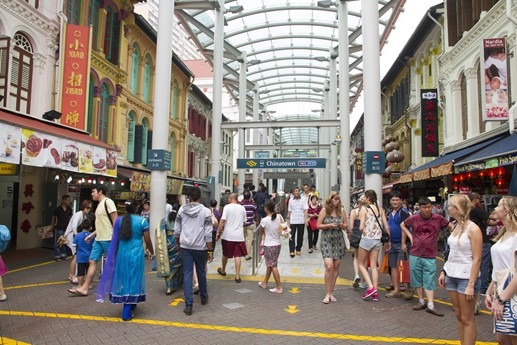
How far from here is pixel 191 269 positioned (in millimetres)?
5629

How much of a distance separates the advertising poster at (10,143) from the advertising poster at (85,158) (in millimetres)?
2102

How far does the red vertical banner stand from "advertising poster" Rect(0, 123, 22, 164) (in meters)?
4.80

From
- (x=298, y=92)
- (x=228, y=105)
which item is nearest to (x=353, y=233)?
(x=298, y=92)

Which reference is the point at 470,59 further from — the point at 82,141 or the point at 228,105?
the point at 228,105

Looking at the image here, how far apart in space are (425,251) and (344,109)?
10.8 metres

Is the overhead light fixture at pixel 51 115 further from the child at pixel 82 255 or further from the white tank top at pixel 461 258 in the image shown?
the white tank top at pixel 461 258

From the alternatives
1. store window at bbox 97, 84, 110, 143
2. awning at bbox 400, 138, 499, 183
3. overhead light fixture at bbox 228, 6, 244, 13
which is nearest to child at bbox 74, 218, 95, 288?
awning at bbox 400, 138, 499, 183

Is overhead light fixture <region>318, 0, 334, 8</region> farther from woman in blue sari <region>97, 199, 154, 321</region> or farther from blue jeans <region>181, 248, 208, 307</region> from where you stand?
woman in blue sari <region>97, 199, 154, 321</region>

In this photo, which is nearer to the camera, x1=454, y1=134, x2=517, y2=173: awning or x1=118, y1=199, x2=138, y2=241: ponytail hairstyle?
x1=118, y1=199, x2=138, y2=241: ponytail hairstyle

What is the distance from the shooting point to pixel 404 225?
6008 mm

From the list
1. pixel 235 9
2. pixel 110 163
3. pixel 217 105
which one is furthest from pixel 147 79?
pixel 110 163

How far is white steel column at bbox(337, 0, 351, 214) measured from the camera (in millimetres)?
15312

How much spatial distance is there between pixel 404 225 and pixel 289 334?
259 cm

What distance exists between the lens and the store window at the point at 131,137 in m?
18.2
